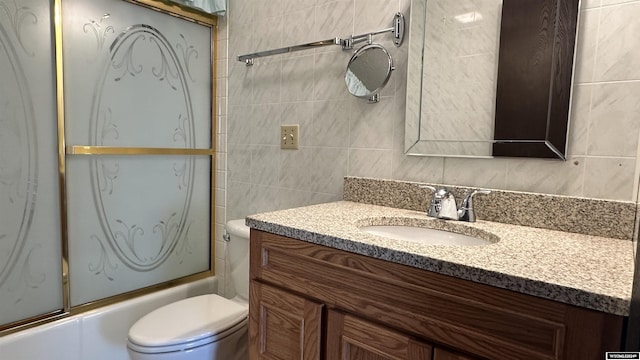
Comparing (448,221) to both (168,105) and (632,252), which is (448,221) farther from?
(168,105)

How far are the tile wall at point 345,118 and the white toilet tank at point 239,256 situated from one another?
0.79ft

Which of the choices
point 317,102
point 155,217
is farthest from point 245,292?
point 317,102

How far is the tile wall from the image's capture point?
3.27 feet

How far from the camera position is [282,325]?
1053 millimetres

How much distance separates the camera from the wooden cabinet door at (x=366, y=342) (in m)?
0.81

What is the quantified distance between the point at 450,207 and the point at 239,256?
926mm

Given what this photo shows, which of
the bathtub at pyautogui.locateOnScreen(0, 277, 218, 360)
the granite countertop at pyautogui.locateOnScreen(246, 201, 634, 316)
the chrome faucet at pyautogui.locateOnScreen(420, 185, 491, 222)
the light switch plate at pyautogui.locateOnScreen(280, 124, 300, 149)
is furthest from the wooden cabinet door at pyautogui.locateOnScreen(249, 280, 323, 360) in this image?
the bathtub at pyautogui.locateOnScreen(0, 277, 218, 360)

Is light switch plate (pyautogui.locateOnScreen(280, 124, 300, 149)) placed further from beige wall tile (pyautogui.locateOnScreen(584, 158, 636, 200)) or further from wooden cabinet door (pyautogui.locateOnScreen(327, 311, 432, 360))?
beige wall tile (pyautogui.locateOnScreen(584, 158, 636, 200))

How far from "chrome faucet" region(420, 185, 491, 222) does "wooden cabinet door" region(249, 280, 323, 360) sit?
483mm

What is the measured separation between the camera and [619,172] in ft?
3.27

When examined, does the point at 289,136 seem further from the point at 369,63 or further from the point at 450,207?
the point at 450,207

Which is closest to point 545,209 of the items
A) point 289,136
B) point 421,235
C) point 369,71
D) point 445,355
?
point 421,235

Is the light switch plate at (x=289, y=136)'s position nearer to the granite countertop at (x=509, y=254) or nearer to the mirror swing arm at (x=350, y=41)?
the mirror swing arm at (x=350, y=41)

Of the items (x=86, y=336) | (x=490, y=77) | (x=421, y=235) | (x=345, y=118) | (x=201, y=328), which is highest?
(x=490, y=77)
